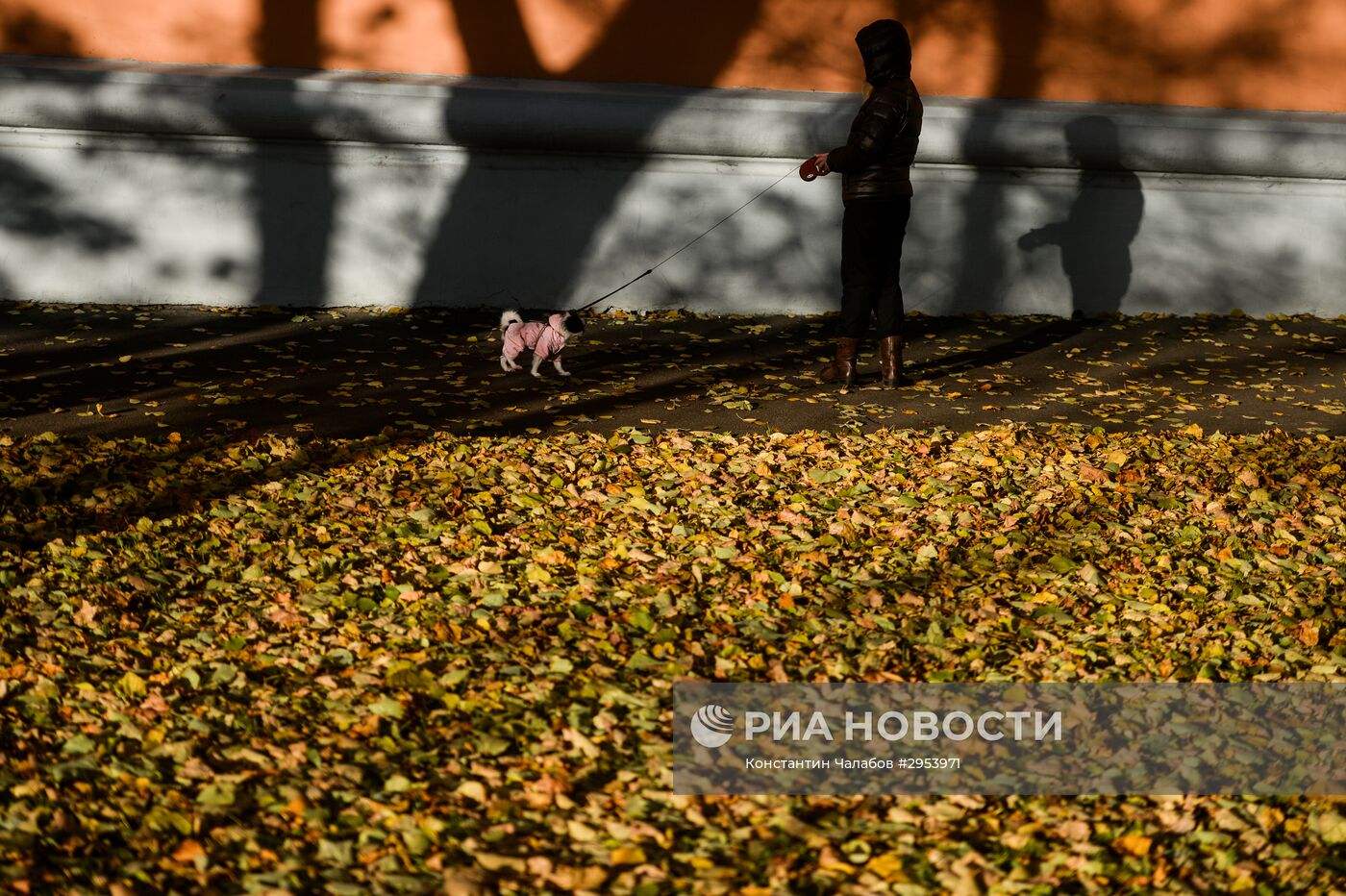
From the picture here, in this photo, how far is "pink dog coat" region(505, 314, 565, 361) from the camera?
8.07m

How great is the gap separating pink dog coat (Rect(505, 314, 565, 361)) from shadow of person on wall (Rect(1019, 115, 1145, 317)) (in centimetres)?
391

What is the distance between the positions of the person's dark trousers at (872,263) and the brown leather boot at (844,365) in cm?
5

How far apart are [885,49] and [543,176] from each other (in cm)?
318

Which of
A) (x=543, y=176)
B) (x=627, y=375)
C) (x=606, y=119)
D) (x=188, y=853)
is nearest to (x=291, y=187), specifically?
(x=543, y=176)

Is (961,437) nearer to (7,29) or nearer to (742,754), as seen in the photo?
(742,754)

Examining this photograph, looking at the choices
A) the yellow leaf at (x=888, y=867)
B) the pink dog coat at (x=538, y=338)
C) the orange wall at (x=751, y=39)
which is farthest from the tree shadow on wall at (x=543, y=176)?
the yellow leaf at (x=888, y=867)

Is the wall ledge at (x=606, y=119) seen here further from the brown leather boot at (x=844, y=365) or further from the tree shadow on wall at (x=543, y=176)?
the brown leather boot at (x=844, y=365)

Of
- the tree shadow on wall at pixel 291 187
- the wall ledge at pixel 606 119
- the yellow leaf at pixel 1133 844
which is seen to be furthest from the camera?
the tree shadow on wall at pixel 291 187

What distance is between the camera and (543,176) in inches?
386

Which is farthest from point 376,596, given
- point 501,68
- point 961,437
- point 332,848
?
point 501,68

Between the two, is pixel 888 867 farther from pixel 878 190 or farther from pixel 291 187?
pixel 291 187

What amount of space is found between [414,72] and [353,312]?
6.01ft

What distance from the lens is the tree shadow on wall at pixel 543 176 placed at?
980 centimetres

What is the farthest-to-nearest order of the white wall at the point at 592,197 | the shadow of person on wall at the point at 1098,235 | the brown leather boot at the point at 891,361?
the shadow of person on wall at the point at 1098,235 → the white wall at the point at 592,197 → the brown leather boot at the point at 891,361
